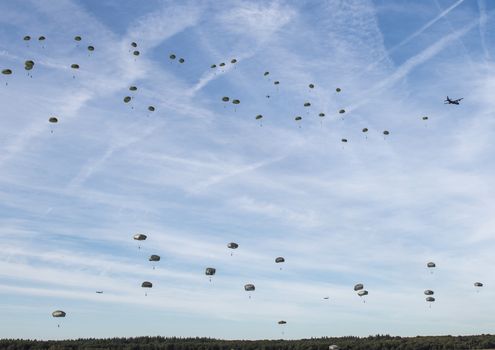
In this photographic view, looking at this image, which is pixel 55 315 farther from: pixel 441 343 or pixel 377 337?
pixel 377 337

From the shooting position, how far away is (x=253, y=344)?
13300 cm

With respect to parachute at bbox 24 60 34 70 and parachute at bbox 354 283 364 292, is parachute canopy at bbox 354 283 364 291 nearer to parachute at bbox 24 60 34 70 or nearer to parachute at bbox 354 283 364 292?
parachute at bbox 354 283 364 292

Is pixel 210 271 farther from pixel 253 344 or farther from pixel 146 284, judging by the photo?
pixel 253 344

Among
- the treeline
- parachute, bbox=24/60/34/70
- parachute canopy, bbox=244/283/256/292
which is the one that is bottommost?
the treeline

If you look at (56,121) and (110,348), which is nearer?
(56,121)

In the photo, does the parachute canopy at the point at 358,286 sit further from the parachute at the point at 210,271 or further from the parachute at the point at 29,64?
the parachute at the point at 29,64

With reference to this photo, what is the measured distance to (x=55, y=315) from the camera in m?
74.3

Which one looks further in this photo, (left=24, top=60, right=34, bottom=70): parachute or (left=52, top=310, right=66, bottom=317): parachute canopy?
(left=52, top=310, right=66, bottom=317): parachute canopy

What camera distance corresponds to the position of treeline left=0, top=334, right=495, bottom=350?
117500mm

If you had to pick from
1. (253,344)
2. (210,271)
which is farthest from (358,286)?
(253,344)

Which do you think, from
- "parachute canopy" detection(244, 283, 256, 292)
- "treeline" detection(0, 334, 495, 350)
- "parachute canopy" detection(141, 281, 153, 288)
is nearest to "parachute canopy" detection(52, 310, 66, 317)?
"parachute canopy" detection(141, 281, 153, 288)

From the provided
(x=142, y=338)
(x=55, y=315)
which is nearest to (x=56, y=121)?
(x=55, y=315)

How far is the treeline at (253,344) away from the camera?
118 metres

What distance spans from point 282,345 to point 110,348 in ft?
136
